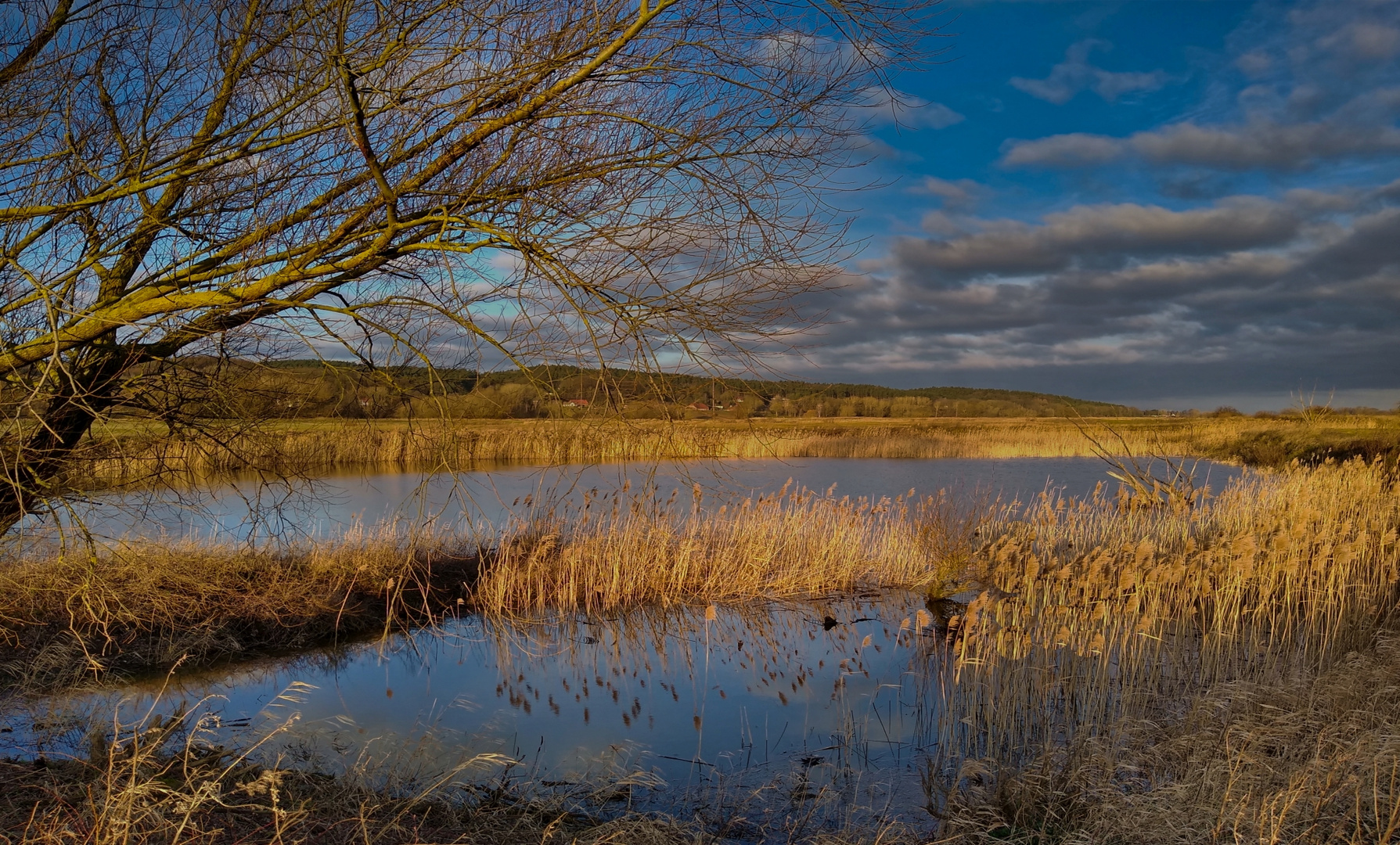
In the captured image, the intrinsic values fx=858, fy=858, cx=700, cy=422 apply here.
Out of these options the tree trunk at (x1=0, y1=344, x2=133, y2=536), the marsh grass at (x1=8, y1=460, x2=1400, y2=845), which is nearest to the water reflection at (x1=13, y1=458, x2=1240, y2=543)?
the marsh grass at (x1=8, y1=460, x2=1400, y2=845)

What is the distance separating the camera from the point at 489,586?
8500mm

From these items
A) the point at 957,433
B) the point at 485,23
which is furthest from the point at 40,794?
the point at 957,433

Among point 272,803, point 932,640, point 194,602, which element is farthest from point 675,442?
point 194,602

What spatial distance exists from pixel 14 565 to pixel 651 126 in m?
6.97

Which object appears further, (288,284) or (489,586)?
(489,586)

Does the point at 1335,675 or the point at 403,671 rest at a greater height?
the point at 1335,675

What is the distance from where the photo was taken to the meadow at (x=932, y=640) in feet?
10.7

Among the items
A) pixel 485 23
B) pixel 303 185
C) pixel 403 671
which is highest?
pixel 485 23

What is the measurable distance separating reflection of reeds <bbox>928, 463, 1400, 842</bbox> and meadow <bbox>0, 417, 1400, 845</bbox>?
2cm

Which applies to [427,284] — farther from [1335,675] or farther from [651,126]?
[1335,675]

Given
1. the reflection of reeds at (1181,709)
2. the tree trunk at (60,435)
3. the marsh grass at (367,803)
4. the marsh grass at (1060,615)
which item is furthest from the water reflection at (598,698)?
the tree trunk at (60,435)

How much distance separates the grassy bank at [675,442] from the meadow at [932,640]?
60 mm

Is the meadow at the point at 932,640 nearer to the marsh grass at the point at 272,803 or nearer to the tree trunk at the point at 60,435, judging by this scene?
the marsh grass at the point at 272,803

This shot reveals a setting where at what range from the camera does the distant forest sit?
377 cm
